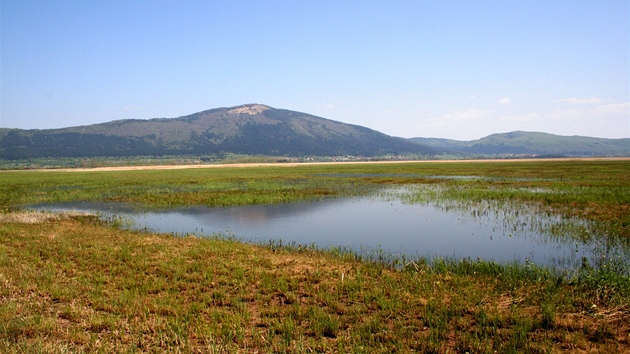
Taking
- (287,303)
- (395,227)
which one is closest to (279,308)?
(287,303)

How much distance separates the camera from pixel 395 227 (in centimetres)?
2256

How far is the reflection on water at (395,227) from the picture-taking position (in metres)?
16.4

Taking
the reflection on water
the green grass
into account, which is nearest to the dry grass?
the green grass

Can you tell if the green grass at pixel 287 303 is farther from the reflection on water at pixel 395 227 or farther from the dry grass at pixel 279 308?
the reflection on water at pixel 395 227

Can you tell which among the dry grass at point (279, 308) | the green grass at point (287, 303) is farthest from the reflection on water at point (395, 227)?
the dry grass at point (279, 308)

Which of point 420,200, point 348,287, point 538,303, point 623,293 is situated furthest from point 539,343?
point 420,200

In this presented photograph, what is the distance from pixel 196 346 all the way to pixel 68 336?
278 centimetres

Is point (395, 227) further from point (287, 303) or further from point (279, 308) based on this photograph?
point (279, 308)

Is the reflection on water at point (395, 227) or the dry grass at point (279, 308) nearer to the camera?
the dry grass at point (279, 308)

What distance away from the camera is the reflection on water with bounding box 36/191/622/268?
16.4 metres

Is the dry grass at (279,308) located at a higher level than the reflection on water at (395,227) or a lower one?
higher

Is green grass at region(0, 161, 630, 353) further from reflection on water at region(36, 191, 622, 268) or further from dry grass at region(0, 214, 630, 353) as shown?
reflection on water at region(36, 191, 622, 268)

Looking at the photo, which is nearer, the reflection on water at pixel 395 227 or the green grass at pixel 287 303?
the green grass at pixel 287 303

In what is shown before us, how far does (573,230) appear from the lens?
771 inches
